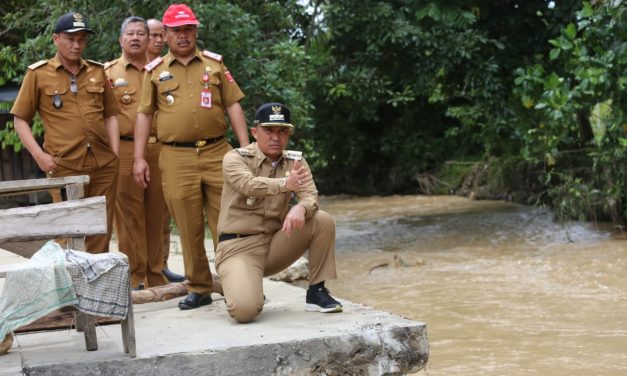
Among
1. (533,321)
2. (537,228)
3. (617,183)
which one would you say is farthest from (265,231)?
(537,228)

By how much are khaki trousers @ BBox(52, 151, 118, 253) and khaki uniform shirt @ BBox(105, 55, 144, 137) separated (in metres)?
0.69

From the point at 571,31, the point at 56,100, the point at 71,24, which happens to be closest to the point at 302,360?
the point at 56,100

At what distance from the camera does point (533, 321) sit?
782 centimetres

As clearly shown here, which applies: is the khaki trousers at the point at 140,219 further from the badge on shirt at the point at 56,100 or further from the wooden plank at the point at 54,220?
the wooden plank at the point at 54,220

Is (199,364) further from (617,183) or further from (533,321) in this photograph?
(617,183)

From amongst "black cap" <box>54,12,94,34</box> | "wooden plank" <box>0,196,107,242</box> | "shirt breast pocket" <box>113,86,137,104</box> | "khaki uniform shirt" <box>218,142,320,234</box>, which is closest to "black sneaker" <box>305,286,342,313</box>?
"khaki uniform shirt" <box>218,142,320,234</box>

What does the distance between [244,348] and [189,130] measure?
5.57 feet

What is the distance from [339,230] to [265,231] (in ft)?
31.1

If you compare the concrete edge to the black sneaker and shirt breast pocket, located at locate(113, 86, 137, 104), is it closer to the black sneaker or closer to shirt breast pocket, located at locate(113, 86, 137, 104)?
the black sneaker

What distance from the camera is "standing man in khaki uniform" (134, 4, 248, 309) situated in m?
5.81

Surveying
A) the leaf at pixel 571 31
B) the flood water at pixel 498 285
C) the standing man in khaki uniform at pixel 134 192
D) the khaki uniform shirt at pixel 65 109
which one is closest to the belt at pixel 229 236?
the khaki uniform shirt at pixel 65 109

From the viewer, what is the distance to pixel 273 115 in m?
5.33

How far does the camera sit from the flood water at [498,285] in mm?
6801

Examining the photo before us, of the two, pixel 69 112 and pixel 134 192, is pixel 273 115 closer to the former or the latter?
pixel 69 112
